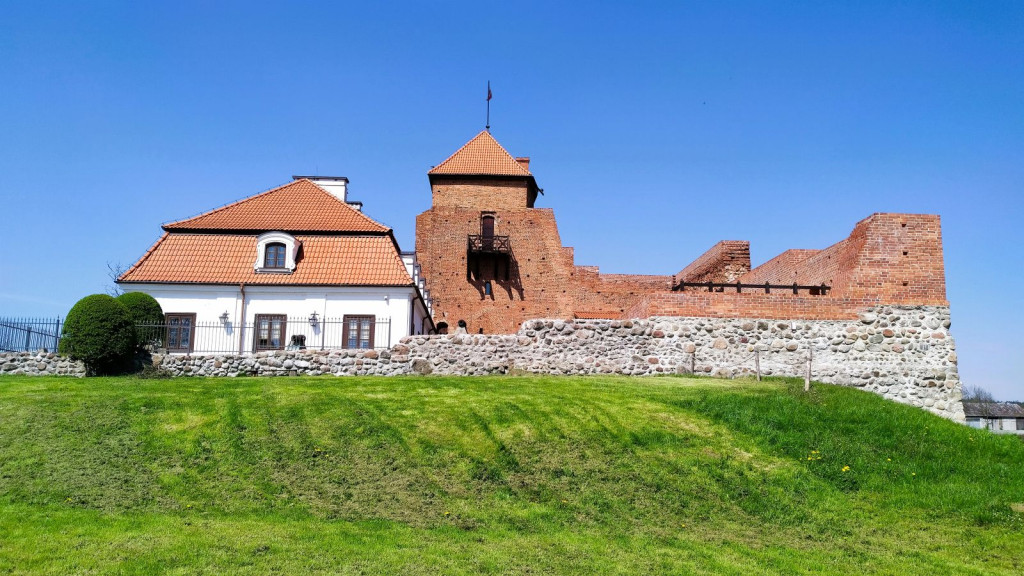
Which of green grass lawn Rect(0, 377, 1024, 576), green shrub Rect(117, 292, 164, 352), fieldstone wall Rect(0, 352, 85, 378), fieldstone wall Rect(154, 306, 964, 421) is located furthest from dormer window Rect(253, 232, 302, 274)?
green grass lawn Rect(0, 377, 1024, 576)

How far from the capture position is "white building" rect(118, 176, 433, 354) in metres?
24.7

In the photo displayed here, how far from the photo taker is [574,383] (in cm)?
1822

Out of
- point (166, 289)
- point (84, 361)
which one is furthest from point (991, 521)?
point (166, 289)

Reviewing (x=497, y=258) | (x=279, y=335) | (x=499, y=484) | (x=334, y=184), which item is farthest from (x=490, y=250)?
(x=499, y=484)

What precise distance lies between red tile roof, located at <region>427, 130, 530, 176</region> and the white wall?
49.9 ft


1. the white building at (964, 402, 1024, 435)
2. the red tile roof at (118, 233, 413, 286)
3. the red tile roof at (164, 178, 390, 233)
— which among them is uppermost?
the red tile roof at (164, 178, 390, 233)

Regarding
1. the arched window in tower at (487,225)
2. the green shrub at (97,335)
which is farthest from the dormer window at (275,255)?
the arched window in tower at (487,225)

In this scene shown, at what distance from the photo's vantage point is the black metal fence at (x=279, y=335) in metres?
24.4

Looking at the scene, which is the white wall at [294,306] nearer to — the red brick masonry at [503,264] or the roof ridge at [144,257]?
the roof ridge at [144,257]

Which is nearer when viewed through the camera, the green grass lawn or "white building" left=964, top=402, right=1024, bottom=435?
the green grass lawn

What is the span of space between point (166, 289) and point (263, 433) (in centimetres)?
1316

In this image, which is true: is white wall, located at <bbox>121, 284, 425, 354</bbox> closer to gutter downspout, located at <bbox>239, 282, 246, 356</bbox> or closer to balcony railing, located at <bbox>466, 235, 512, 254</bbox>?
gutter downspout, located at <bbox>239, 282, 246, 356</bbox>

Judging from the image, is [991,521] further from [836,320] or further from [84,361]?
[84,361]

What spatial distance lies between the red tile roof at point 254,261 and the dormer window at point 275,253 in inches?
7.6
